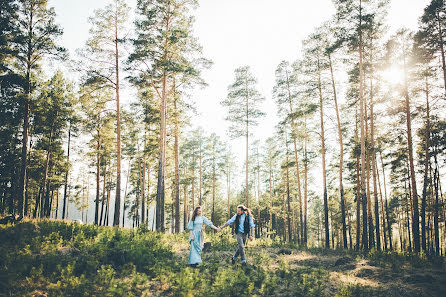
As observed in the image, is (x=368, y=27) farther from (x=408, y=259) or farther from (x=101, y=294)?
(x=101, y=294)

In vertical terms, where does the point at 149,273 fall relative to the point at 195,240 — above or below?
below

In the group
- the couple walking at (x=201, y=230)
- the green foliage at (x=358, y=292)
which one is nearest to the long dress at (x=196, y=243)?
the couple walking at (x=201, y=230)

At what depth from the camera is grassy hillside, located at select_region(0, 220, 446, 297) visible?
18.3 feet

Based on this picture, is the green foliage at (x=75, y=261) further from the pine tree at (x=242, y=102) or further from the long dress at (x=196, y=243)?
the pine tree at (x=242, y=102)

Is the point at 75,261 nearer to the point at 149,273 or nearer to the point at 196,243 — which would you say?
the point at 149,273

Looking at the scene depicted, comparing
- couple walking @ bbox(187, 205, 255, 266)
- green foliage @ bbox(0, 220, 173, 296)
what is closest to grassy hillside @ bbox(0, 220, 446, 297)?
green foliage @ bbox(0, 220, 173, 296)

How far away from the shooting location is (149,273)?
23.6ft

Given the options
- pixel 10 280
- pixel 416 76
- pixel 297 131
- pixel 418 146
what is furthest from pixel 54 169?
pixel 418 146

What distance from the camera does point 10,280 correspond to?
5223mm

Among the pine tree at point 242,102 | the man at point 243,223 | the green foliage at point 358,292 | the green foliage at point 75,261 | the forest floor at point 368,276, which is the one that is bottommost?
the forest floor at point 368,276

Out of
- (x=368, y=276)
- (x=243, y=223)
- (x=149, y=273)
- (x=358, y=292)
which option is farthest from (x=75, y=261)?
(x=368, y=276)

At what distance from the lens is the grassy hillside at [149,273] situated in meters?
5.57

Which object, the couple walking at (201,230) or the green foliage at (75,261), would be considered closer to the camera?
the green foliage at (75,261)

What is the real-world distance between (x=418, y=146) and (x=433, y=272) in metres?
14.7
